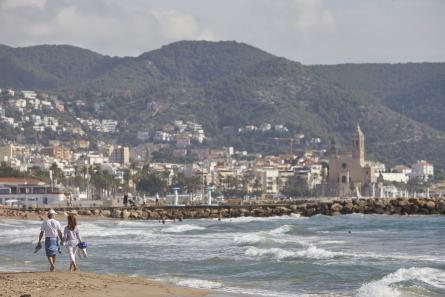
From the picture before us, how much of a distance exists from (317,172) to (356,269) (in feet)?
561

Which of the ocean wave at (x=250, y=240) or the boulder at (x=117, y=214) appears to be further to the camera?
the boulder at (x=117, y=214)

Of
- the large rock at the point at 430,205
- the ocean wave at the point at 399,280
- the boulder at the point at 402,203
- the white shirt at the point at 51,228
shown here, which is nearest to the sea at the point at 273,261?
the ocean wave at the point at 399,280

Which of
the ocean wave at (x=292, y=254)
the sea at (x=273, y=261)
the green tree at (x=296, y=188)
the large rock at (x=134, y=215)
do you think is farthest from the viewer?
the green tree at (x=296, y=188)

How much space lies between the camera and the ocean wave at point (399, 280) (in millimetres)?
21234

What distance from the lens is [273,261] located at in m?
28.6

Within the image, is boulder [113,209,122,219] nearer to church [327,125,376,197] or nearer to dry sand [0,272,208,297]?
dry sand [0,272,208,297]

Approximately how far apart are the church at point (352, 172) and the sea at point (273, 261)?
13296 centimetres

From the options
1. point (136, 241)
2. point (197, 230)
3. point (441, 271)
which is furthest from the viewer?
point (197, 230)

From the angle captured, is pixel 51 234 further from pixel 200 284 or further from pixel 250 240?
pixel 250 240

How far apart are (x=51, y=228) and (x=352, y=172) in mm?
163327

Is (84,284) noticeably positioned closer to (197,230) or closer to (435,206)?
(197,230)

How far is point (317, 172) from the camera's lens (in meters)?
196

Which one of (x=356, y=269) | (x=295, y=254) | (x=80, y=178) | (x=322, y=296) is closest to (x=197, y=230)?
(x=295, y=254)

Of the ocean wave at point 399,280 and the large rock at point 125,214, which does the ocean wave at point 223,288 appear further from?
the large rock at point 125,214
